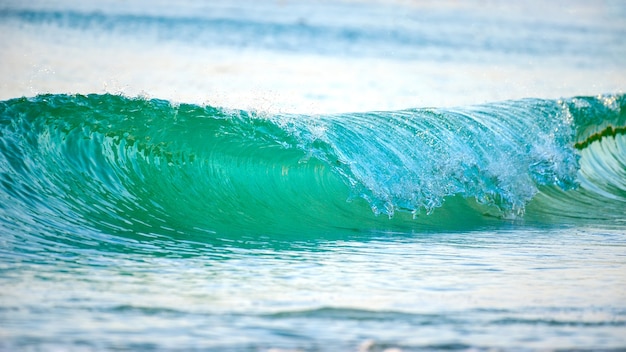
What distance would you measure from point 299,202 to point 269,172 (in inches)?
23.8

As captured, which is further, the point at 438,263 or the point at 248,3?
the point at 248,3

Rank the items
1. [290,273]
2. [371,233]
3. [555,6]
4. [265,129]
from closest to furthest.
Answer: [290,273]
[371,233]
[265,129]
[555,6]

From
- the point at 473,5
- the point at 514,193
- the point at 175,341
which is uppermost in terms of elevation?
the point at 473,5

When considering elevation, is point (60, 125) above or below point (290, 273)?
above

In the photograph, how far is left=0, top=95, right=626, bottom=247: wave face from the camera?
919cm

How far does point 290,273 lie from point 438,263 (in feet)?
4.19

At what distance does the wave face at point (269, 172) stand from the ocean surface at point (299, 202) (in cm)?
3

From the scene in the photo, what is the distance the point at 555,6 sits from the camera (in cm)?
3016

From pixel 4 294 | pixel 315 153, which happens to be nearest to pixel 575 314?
pixel 4 294

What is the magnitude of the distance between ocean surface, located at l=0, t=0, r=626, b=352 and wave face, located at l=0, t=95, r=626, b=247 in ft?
0.10

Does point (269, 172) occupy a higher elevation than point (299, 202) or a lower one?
higher

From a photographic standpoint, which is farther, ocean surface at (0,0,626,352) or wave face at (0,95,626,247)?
wave face at (0,95,626,247)

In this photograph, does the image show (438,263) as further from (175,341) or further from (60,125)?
(60,125)

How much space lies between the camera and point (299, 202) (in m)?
10.9
